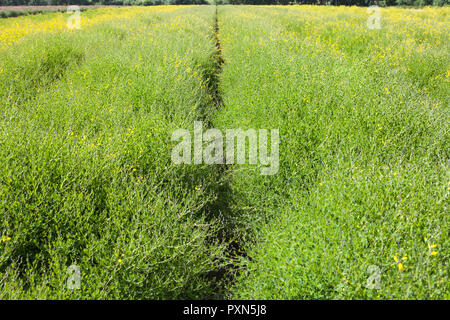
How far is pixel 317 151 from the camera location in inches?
126

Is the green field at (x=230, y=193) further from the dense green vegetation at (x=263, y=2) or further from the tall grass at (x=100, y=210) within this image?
the dense green vegetation at (x=263, y=2)

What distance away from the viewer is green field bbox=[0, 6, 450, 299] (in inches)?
73.7

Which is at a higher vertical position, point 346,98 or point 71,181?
point 346,98

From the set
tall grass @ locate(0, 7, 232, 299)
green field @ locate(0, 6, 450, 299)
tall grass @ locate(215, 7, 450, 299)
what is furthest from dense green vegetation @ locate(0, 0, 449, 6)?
tall grass @ locate(0, 7, 232, 299)

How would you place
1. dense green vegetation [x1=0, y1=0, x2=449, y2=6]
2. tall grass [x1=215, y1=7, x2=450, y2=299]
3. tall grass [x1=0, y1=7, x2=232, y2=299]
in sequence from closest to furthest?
tall grass [x1=215, y1=7, x2=450, y2=299], tall grass [x1=0, y1=7, x2=232, y2=299], dense green vegetation [x1=0, y1=0, x2=449, y2=6]

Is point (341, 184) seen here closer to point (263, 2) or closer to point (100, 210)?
point (100, 210)

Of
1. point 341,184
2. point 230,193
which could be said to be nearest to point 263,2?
point 230,193

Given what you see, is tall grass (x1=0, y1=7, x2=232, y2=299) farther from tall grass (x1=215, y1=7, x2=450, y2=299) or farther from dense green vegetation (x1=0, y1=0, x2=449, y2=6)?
dense green vegetation (x1=0, y1=0, x2=449, y2=6)

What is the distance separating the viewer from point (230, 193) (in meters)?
3.48

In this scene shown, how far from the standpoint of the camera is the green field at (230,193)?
6.14 ft
